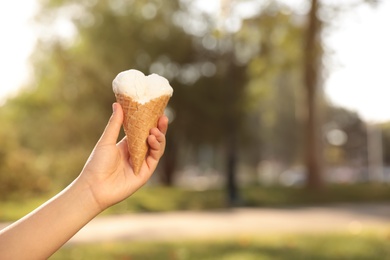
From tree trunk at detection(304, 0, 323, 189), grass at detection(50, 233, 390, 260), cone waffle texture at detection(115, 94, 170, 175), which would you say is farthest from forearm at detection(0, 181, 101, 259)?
tree trunk at detection(304, 0, 323, 189)

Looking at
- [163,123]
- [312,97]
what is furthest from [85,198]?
[312,97]

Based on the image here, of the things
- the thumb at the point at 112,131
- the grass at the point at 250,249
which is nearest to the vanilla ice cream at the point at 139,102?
the thumb at the point at 112,131

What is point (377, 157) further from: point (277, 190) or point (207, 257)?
point (207, 257)

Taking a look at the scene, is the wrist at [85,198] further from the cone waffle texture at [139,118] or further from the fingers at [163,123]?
the fingers at [163,123]

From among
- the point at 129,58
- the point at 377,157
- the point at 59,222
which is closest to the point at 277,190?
the point at 129,58

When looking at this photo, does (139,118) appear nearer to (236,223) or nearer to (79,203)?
(79,203)
